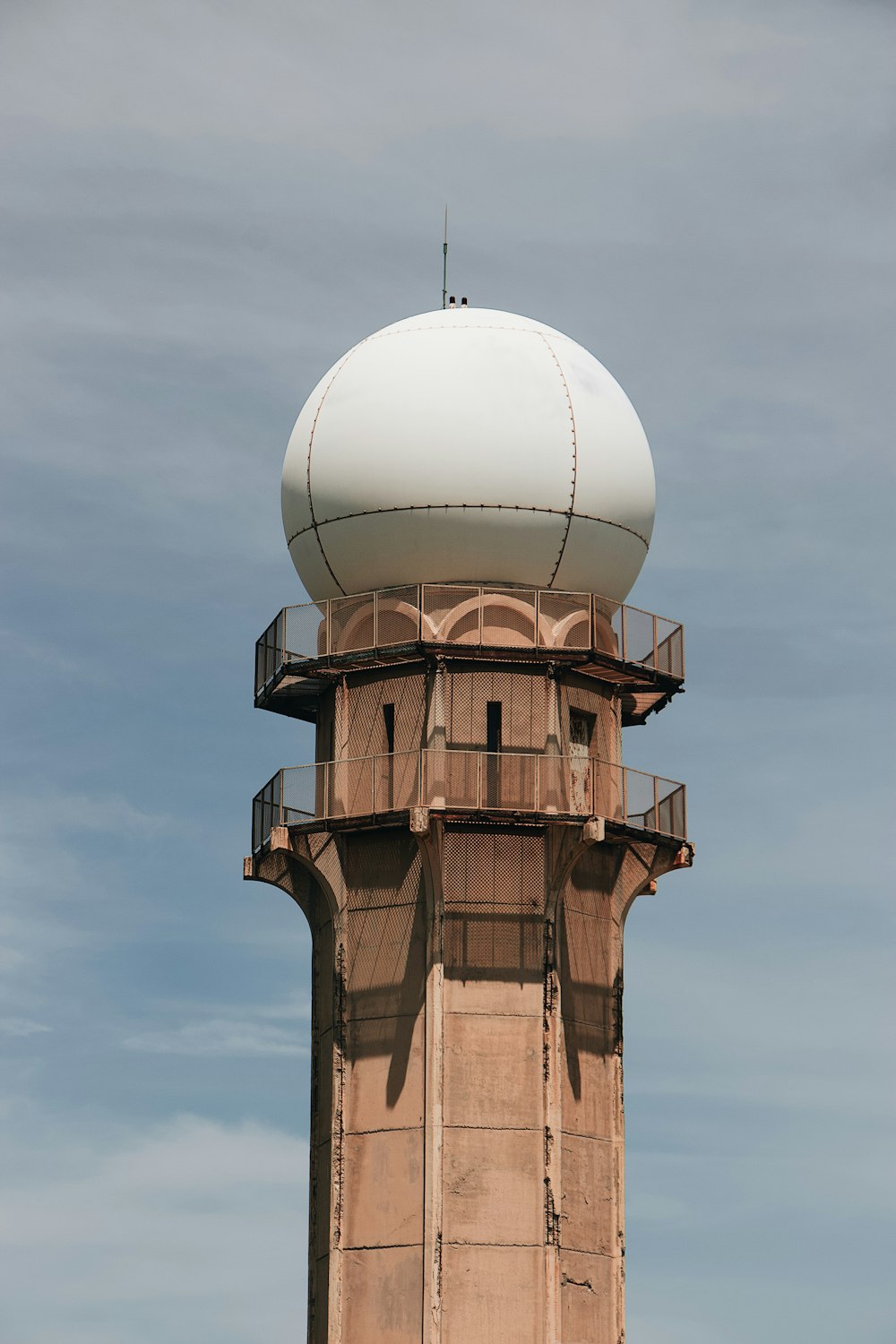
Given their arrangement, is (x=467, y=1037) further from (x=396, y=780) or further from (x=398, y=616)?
(x=398, y=616)

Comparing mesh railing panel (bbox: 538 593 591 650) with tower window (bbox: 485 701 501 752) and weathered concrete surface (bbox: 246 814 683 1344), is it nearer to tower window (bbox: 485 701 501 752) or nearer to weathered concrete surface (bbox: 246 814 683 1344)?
tower window (bbox: 485 701 501 752)

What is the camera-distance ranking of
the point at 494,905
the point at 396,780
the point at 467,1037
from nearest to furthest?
the point at 467,1037
the point at 494,905
the point at 396,780

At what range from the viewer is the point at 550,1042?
7656 cm

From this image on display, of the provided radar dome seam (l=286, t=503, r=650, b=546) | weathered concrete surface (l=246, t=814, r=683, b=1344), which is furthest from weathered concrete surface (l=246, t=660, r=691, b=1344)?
radar dome seam (l=286, t=503, r=650, b=546)

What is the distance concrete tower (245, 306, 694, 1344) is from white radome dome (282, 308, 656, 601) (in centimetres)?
7

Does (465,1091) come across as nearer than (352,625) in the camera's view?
Yes

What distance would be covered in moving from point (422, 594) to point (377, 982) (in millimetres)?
8696

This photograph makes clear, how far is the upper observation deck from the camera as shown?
7831cm

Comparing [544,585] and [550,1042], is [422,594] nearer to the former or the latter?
[544,585]

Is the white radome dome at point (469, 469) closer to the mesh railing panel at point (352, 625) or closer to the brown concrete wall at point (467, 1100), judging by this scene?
the mesh railing panel at point (352, 625)

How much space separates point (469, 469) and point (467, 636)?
3.75 m

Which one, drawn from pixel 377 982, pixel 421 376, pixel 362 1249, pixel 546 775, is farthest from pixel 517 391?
pixel 362 1249

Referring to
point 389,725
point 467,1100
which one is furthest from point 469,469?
point 467,1100

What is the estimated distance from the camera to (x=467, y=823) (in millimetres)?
77000
